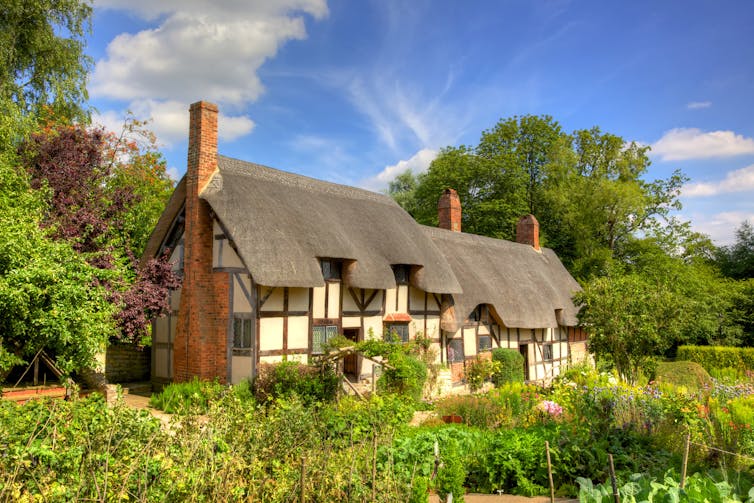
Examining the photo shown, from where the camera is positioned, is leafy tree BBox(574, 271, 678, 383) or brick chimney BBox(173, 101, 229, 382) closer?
brick chimney BBox(173, 101, 229, 382)

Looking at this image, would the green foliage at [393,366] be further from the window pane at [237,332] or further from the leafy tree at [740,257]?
the leafy tree at [740,257]

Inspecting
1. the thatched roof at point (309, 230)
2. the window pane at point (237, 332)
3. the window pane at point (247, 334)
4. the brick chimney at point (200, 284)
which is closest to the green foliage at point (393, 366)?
the thatched roof at point (309, 230)

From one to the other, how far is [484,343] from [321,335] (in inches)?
288

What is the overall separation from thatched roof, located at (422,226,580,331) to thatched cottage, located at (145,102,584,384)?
98mm

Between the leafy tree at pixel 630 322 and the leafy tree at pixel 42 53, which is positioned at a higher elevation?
→ the leafy tree at pixel 42 53

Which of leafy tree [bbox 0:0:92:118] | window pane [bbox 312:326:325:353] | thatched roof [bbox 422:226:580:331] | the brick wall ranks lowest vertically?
the brick wall

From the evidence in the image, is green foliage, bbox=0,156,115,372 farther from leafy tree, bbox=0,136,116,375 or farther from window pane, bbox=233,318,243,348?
window pane, bbox=233,318,243,348

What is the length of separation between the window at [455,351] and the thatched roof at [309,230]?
80.7 inches

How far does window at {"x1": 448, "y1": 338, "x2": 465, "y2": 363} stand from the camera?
1766cm

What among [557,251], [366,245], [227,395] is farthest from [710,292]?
[227,395]

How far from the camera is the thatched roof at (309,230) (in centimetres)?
1258

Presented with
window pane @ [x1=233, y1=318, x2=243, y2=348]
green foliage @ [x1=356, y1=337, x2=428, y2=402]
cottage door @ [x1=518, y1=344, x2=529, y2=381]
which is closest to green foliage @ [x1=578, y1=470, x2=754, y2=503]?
green foliage @ [x1=356, y1=337, x2=428, y2=402]

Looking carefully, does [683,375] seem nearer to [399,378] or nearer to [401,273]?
[401,273]

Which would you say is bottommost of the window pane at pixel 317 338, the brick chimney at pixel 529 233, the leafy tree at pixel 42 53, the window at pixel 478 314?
the window pane at pixel 317 338
